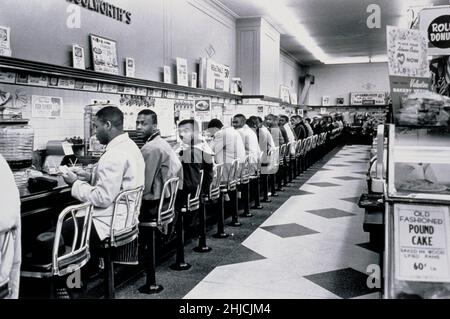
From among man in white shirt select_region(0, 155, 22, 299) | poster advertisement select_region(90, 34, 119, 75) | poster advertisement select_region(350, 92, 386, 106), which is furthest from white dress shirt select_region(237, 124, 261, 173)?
poster advertisement select_region(350, 92, 386, 106)

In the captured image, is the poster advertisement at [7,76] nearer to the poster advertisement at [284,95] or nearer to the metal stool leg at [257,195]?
the metal stool leg at [257,195]

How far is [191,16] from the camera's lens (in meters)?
7.41

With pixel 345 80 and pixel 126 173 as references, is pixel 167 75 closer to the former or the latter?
pixel 126 173

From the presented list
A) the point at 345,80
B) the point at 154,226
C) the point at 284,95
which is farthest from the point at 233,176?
the point at 345,80

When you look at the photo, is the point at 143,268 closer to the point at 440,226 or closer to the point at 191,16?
the point at 440,226

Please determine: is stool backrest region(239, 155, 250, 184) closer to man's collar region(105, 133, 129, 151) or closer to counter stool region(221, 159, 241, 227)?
counter stool region(221, 159, 241, 227)

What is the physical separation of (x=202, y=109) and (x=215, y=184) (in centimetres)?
361

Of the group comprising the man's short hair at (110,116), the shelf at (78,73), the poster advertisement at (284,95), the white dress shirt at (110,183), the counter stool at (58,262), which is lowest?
the counter stool at (58,262)

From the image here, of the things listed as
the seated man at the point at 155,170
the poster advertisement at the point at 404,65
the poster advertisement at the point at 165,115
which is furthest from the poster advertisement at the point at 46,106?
the poster advertisement at the point at 404,65

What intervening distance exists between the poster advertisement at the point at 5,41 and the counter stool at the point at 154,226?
181cm

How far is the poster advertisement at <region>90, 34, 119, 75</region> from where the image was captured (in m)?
4.80

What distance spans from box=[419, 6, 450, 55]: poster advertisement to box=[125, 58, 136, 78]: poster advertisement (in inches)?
141

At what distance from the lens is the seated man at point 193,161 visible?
12.1 feet

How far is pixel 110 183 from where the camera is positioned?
8.58 feet
